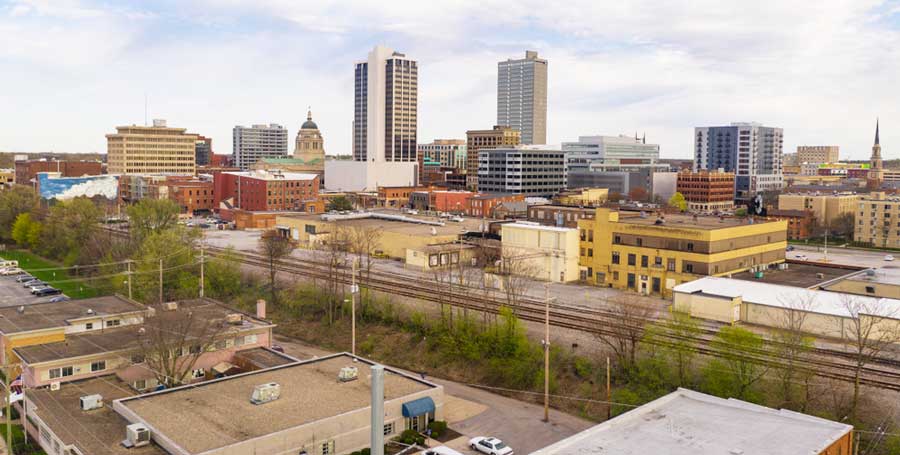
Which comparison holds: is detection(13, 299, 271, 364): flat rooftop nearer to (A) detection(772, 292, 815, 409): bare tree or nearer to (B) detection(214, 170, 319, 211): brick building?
(A) detection(772, 292, 815, 409): bare tree

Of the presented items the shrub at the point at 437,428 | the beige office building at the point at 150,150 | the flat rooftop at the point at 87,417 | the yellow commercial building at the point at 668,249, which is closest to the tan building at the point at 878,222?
the yellow commercial building at the point at 668,249

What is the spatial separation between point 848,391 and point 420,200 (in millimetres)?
91155

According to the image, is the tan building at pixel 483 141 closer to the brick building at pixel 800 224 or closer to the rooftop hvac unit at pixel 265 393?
the brick building at pixel 800 224

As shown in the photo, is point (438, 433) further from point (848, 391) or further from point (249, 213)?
point (249, 213)

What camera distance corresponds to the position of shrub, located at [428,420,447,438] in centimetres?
2725

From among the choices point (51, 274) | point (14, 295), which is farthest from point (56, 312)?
point (51, 274)

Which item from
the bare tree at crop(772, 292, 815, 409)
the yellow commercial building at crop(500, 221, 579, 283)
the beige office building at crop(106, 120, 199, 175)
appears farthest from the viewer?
the beige office building at crop(106, 120, 199, 175)

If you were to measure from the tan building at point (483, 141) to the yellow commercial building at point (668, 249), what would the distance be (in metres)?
96.9

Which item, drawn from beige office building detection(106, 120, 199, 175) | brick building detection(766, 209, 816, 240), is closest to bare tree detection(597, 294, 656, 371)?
brick building detection(766, 209, 816, 240)

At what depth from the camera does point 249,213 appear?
3809 inches

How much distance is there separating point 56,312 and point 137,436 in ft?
68.1

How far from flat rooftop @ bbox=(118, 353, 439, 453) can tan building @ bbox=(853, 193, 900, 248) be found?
7614cm

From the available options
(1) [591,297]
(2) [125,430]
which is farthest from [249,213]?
(2) [125,430]

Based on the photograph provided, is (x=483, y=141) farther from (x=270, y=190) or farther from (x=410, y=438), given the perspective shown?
(x=410, y=438)
